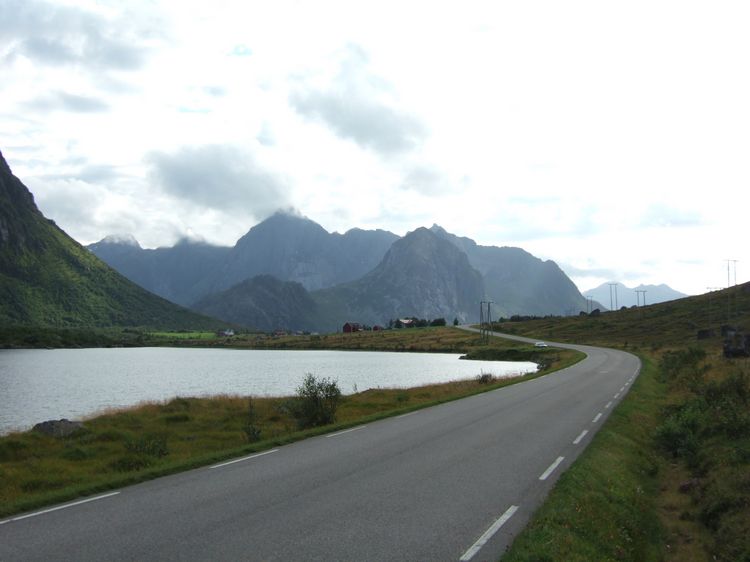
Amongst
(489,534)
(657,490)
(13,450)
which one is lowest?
(13,450)

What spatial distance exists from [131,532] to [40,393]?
47.6 meters

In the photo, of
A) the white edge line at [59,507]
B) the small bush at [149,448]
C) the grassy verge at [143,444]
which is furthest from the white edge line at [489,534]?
the small bush at [149,448]

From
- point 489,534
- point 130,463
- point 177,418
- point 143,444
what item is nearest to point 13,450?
point 143,444

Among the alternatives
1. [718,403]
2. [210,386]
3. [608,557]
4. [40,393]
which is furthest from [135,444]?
[210,386]

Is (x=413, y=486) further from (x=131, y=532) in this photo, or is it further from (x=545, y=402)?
(x=545, y=402)

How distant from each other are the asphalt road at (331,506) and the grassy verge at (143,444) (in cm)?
109

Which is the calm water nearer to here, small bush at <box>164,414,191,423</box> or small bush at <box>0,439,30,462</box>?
small bush at <box>164,414,191,423</box>

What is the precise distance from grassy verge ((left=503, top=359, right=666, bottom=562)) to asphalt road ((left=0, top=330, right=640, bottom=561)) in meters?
0.43

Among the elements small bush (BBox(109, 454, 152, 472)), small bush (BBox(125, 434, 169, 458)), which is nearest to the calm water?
small bush (BBox(125, 434, 169, 458))

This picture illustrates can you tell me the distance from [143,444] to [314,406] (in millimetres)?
7895

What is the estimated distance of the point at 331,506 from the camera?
1083 centimetres

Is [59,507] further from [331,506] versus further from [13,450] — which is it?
[13,450]

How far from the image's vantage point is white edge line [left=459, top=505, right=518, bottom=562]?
855 cm

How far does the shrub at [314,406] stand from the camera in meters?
25.9
